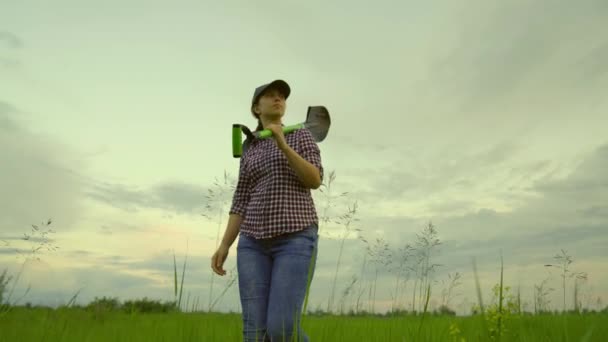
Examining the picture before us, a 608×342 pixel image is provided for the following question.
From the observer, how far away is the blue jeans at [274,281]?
351 centimetres

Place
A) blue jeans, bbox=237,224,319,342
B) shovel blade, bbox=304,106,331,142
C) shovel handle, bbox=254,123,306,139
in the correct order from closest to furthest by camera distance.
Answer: blue jeans, bbox=237,224,319,342
shovel handle, bbox=254,123,306,139
shovel blade, bbox=304,106,331,142

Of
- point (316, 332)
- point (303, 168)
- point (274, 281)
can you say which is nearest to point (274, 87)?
point (303, 168)

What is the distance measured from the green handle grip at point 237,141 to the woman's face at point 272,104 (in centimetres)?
24

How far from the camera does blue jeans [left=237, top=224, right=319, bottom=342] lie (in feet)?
11.5

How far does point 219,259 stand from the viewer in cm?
434

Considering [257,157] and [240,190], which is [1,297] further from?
[257,157]

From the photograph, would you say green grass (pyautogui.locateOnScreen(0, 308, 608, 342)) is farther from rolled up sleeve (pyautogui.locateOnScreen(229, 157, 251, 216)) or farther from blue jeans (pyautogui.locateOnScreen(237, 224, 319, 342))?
rolled up sleeve (pyautogui.locateOnScreen(229, 157, 251, 216))

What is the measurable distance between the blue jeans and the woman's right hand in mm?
428

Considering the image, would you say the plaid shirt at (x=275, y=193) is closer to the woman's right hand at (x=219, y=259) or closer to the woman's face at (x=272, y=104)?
the woman's face at (x=272, y=104)

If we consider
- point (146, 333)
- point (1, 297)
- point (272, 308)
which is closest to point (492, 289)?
point (272, 308)

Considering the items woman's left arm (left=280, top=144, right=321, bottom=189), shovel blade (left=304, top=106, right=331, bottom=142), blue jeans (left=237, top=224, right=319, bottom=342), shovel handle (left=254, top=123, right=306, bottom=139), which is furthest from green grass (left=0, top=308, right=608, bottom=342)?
shovel blade (left=304, top=106, right=331, bottom=142)

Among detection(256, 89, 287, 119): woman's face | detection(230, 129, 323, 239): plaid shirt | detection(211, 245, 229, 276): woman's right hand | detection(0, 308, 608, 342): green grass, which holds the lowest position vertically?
detection(0, 308, 608, 342): green grass

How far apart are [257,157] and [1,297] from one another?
2.59 meters

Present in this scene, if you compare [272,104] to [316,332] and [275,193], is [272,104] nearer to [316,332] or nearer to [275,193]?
[275,193]
